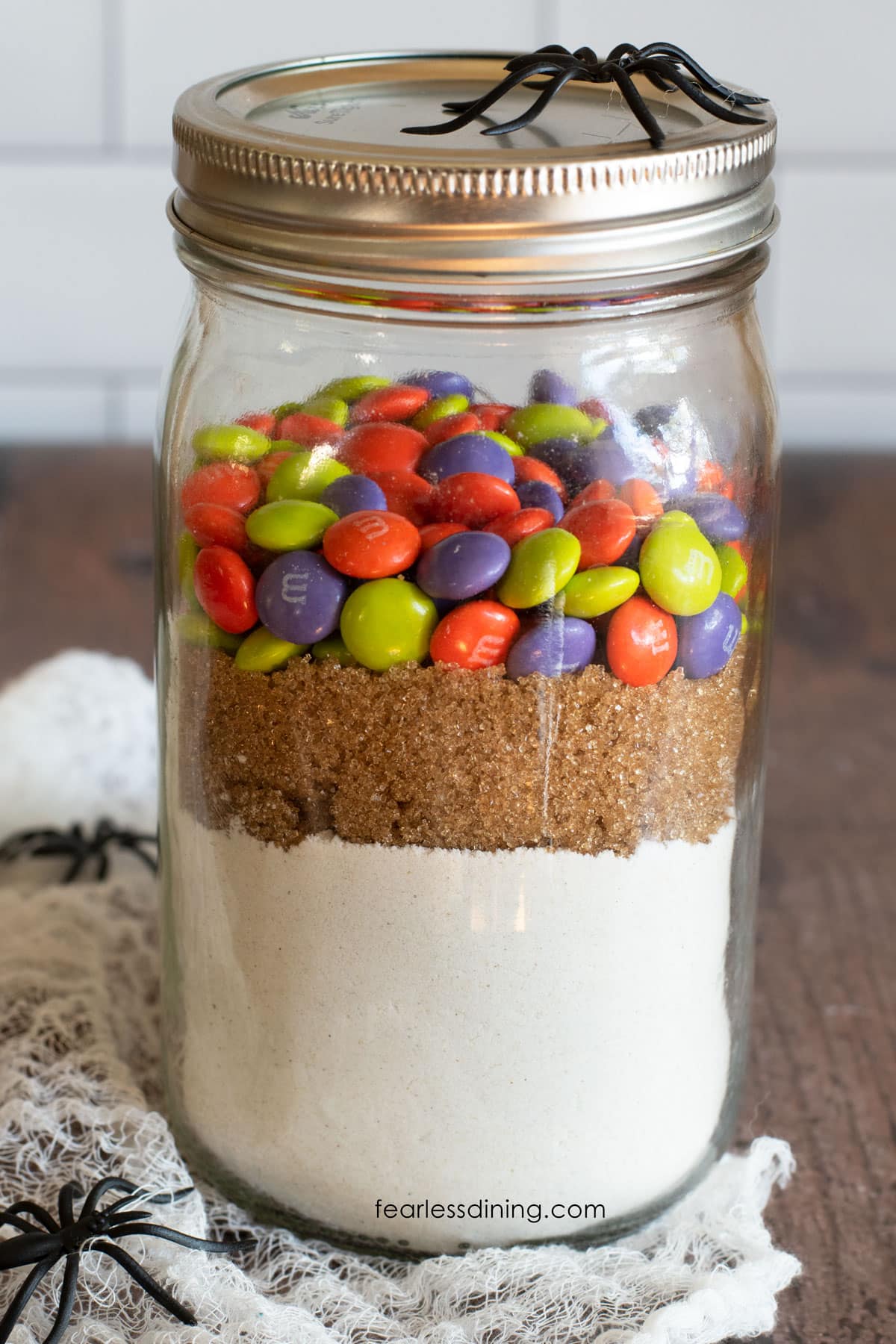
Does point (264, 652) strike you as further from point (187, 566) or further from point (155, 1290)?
point (155, 1290)

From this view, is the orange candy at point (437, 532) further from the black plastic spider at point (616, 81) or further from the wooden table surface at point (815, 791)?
the wooden table surface at point (815, 791)

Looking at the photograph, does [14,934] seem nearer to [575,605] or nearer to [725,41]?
[575,605]

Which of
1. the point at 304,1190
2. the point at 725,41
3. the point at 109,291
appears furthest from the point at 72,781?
the point at 725,41

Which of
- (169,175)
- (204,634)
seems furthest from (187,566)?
(169,175)

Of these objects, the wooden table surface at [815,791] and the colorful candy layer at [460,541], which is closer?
the colorful candy layer at [460,541]

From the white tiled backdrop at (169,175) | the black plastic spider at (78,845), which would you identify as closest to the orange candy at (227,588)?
the black plastic spider at (78,845)

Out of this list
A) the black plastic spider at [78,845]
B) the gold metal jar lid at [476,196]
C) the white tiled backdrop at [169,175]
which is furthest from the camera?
the white tiled backdrop at [169,175]
